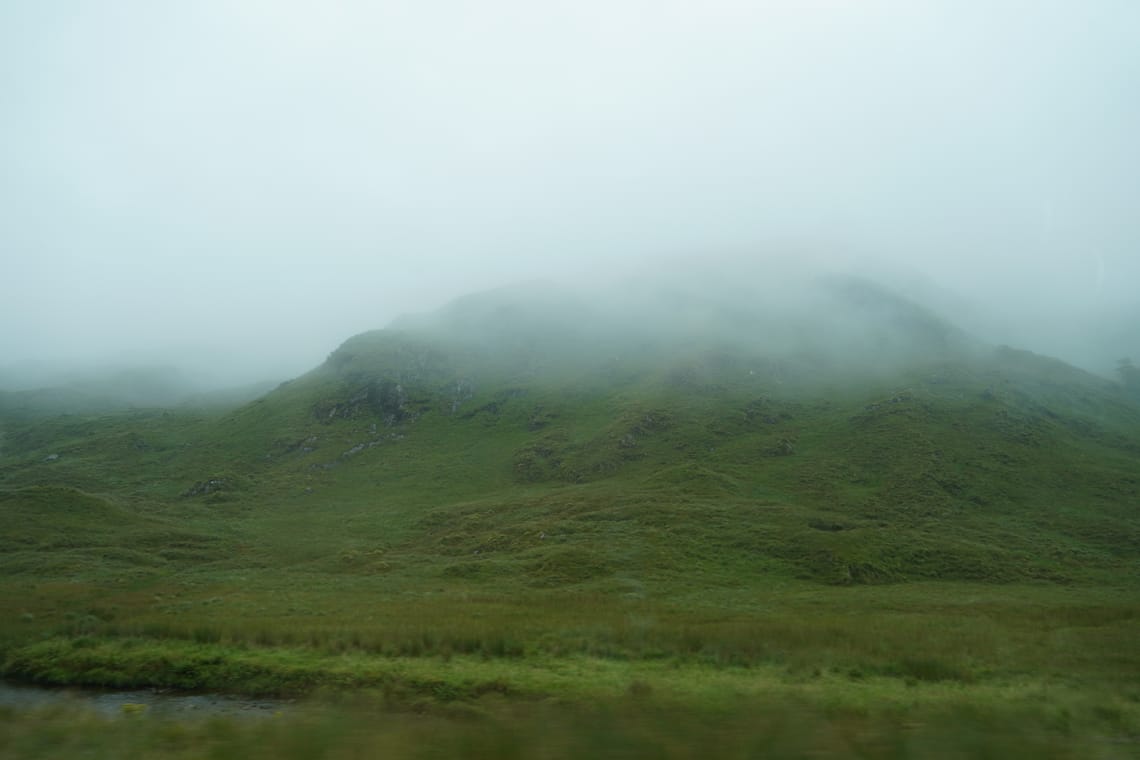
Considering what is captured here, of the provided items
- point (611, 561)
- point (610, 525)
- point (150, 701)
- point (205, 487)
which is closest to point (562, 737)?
point (150, 701)

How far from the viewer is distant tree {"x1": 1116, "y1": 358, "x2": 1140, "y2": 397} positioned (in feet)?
493

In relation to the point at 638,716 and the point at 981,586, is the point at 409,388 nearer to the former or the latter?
the point at 981,586

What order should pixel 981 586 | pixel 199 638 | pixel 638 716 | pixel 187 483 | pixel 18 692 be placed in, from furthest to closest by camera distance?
1. pixel 187 483
2. pixel 981 586
3. pixel 199 638
4. pixel 18 692
5. pixel 638 716

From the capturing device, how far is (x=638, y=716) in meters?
7.30

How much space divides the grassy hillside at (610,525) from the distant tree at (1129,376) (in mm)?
19592

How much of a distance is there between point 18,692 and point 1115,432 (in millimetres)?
131972

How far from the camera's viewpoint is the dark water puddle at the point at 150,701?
48.5 ft

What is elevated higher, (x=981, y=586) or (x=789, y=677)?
(x=789, y=677)

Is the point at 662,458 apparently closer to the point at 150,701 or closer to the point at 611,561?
the point at 611,561

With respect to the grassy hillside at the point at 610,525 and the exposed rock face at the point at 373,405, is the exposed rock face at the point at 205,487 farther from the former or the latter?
the exposed rock face at the point at 373,405

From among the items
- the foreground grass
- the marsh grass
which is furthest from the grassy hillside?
the foreground grass

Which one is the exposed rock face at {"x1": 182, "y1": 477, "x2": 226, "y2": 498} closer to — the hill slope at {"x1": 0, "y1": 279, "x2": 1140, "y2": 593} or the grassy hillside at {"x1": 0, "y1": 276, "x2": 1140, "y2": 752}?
the grassy hillside at {"x1": 0, "y1": 276, "x2": 1140, "y2": 752}

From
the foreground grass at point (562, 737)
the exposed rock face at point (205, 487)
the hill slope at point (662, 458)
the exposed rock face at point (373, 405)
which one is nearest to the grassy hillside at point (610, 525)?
the exposed rock face at point (205, 487)

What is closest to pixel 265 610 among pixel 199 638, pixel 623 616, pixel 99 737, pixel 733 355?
pixel 199 638
